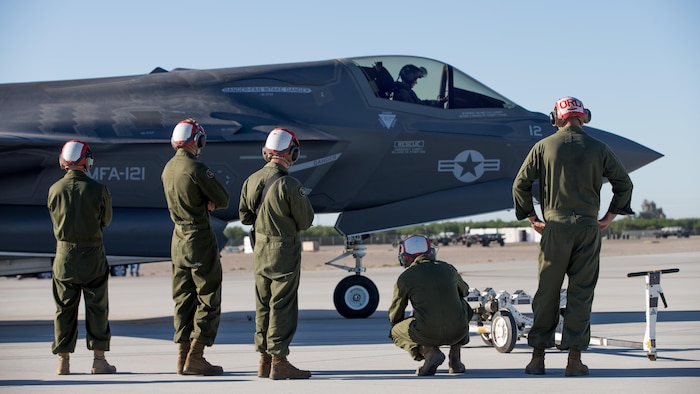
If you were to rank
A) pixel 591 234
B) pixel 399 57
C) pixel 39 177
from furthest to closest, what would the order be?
pixel 399 57 < pixel 39 177 < pixel 591 234

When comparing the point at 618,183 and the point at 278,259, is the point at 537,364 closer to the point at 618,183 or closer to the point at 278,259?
the point at 618,183

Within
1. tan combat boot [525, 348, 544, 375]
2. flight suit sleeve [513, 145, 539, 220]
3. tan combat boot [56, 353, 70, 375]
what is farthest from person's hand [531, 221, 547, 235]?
tan combat boot [56, 353, 70, 375]

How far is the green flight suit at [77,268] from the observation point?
26.0ft

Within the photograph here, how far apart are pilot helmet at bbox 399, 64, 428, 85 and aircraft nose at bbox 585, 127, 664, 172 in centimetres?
270

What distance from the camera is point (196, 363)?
770 cm

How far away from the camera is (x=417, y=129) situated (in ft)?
43.3

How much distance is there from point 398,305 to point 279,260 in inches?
44.4

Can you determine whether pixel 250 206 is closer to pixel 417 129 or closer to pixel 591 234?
pixel 591 234

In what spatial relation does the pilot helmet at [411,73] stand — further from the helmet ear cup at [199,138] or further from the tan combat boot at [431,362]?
the tan combat boot at [431,362]

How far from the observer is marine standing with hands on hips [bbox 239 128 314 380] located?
7.41 m

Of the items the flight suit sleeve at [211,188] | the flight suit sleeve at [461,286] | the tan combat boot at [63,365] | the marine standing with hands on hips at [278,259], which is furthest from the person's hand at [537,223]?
the tan combat boot at [63,365]

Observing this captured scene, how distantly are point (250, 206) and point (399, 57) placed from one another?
21.8 feet

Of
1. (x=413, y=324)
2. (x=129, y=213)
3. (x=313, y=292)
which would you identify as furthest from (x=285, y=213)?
(x=313, y=292)

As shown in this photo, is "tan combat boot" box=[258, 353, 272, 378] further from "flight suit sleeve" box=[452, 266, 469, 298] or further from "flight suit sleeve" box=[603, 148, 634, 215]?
"flight suit sleeve" box=[603, 148, 634, 215]
